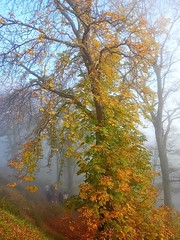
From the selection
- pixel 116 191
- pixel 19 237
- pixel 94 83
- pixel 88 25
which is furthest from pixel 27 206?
pixel 88 25

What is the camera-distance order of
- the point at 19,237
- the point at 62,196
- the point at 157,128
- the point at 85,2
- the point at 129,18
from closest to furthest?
the point at 19,237 < the point at 85,2 < the point at 129,18 < the point at 157,128 < the point at 62,196

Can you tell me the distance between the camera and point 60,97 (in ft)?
34.3

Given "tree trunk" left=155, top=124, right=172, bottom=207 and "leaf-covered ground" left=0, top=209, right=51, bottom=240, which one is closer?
"leaf-covered ground" left=0, top=209, right=51, bottom=240

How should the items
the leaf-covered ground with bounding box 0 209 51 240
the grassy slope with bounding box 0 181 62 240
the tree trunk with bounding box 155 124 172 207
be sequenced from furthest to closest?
the tree trunk with bounding box 155 124 172 207
the grassy slope with bounding box 0 181 62 240
the leaf-covered ground with bounding box 0 209 51 240

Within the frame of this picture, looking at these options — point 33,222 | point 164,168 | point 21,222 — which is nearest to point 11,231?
point 21,222

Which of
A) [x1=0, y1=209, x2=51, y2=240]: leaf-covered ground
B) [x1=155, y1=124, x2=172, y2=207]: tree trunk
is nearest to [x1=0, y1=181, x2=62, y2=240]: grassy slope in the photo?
[x1=0, y1=209, x2=51, y2=240]: leaf-covered ground

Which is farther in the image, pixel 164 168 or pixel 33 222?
pixel 164 168

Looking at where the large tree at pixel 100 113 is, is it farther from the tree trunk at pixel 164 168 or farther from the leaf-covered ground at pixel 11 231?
the tree trunk at pixel 164 168

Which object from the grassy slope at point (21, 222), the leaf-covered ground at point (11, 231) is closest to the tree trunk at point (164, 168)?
the grassy slope at point (21, 222)

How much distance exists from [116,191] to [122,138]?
69.8 inches

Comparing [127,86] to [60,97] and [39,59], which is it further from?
[39,59]

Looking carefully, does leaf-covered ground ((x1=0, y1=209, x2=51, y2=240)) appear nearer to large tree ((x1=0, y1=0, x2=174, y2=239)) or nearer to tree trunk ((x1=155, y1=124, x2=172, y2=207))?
large tree ((x1=0, y1=0, x2=174, y2=239))

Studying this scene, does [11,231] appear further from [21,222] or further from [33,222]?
[33,222]

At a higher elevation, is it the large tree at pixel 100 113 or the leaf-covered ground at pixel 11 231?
the large tree at pixel 100 113
